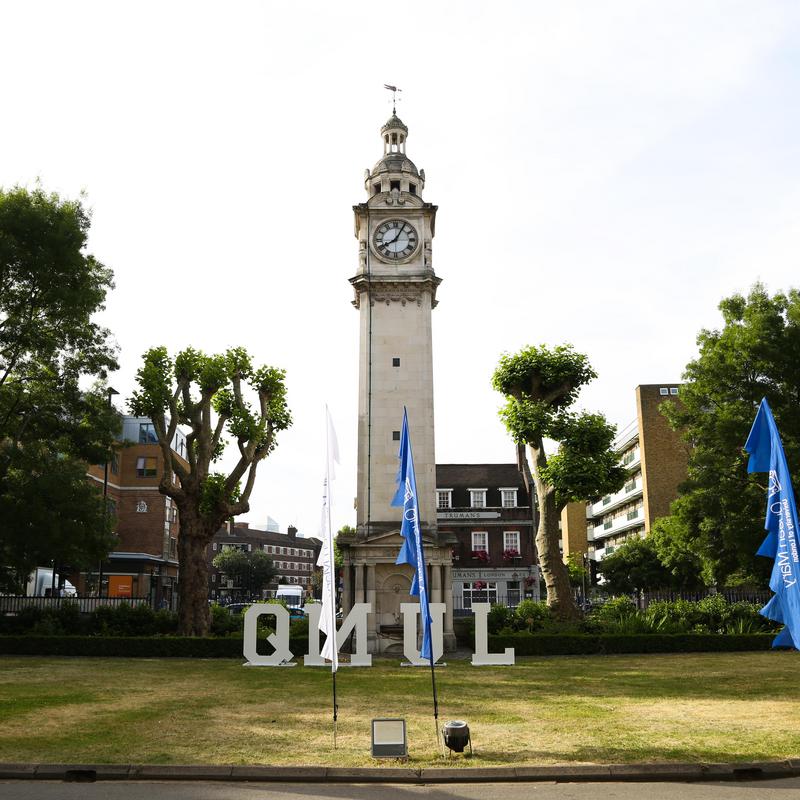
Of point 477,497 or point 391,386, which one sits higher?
point 391,386

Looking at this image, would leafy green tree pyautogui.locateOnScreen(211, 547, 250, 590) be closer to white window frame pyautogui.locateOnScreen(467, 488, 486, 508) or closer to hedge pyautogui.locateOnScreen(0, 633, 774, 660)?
white window frame pyautogui.locateOnScreen(467, 488, 486, 508)

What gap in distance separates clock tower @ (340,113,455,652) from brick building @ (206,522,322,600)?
82.5m

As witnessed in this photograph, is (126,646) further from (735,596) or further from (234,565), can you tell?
(234,565)

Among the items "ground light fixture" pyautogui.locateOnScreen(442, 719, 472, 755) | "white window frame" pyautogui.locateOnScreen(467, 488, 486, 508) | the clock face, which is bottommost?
"ground light fixture" pyautogui.locateOnScreen(442, 719, 472, 755)

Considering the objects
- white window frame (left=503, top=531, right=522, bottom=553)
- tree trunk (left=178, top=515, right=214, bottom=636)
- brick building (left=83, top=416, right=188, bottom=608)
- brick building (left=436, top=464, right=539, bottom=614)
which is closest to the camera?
tree trunk (left=178, top=515, right=214, bottom=636)

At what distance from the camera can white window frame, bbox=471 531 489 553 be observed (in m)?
68.8

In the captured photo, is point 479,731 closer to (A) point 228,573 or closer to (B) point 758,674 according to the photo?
(B) point 758,674

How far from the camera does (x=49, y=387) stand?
33.9m

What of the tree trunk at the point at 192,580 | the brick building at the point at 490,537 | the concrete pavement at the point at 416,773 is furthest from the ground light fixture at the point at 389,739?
the brick building at the point at 490,537

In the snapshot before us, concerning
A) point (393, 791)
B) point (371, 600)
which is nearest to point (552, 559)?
point (371, 600)

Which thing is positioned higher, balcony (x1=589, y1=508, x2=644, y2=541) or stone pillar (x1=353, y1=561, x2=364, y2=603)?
balcony (x1=589, y1=508, x2=644, y2=541)

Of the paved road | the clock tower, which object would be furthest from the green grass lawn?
the clock tower

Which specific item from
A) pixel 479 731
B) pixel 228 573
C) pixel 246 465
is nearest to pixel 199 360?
pixel 246 465

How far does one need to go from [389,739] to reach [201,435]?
74.4 feet
